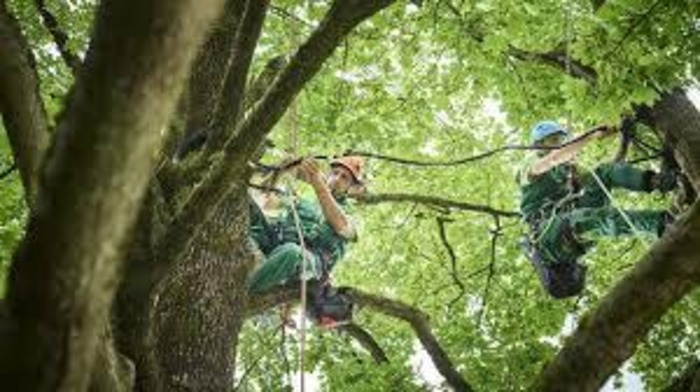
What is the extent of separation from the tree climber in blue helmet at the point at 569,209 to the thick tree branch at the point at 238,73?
3248 mm

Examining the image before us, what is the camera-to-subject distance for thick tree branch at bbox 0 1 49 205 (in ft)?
9.35

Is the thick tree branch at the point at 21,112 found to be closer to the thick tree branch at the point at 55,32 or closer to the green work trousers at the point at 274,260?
the thick tree branch at the point at 55,32

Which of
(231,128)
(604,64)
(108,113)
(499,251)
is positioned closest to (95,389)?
(108,113)

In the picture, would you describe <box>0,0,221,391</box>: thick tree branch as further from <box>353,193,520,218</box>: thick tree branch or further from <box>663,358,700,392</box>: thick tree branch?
<box>353,193,520,218</box>: thick tree branch

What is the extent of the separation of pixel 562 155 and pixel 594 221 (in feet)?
1.70

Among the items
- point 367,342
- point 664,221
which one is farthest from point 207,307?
point 664,221

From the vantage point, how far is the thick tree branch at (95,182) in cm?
132

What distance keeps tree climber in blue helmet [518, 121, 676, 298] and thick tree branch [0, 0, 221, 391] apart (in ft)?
16.9

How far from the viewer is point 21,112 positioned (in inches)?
113

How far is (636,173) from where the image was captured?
21.5 feet

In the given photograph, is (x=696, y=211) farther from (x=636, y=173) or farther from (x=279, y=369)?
(x=279, y=369)

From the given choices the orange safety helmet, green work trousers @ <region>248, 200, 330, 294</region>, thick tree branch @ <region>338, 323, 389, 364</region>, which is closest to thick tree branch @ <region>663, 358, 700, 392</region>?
green work trousers @ <region>248, 200, 330, 294</region>

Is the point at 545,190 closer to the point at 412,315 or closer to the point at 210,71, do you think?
the point at 412,315

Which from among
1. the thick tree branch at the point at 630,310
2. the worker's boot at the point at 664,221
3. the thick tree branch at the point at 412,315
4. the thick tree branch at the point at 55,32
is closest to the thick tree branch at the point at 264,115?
the thick tree branch at the point at 630,310
